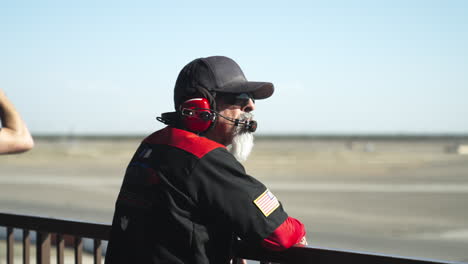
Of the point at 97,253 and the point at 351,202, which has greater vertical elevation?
→ the point at 97,253

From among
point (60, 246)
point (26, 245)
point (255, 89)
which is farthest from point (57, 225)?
point (255, 89)

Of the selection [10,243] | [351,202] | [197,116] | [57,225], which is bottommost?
[351,202]

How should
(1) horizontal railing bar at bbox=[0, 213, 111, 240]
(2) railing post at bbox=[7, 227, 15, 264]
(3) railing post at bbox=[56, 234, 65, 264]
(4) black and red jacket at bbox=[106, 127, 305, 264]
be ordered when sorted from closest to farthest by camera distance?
(4) black and red jacket at bbox=[106, 127, 305, 264], (1) horizontal railing bar at bbox=[0, 213, 111, 240], (3) railing post at bbox=[56, 234, 65, 264], (2) railing post at bbox=[7, 227, 15, 264]

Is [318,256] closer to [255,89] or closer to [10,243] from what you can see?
[255,89]

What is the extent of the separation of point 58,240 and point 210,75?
1462 millimetres

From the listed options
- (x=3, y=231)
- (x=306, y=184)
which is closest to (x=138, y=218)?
(x=3, y=231)

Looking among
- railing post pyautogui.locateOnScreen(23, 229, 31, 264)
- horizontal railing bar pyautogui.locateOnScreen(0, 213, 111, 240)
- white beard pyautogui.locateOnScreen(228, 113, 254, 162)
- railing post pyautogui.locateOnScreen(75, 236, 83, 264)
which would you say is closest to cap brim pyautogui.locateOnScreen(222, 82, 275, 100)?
white beard pyautogui.locateOnScreen(228, 113, 254, 162)

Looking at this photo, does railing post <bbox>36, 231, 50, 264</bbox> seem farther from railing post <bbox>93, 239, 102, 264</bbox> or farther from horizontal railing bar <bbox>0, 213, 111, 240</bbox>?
railing post <bbox>93, 239, 102, 264</bbox>

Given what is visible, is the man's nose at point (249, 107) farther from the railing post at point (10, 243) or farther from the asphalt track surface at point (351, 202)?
the asphalt track surface at point (351, 202)

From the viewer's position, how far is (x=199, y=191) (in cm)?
178

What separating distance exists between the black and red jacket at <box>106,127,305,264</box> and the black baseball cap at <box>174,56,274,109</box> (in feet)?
0.66

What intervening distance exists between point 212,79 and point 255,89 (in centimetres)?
18

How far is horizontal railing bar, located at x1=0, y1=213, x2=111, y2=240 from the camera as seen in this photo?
2549 mm

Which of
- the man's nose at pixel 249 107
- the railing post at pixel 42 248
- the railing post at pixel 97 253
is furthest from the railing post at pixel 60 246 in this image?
the man's nose at pixel 249 107
